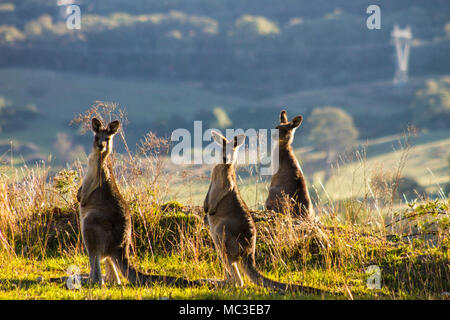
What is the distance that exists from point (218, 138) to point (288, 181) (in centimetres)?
370

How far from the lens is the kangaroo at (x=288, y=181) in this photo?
10953 mm

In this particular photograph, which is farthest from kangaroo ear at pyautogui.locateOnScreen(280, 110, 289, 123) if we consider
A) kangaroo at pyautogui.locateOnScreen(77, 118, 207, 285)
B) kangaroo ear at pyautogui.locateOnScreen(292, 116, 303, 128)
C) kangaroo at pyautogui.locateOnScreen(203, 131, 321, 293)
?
kangaroo at pyautogui.locateOnScreen(77, 118, 207, 285)

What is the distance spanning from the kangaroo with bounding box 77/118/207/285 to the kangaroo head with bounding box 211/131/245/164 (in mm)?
1463

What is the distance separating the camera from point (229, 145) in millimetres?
7840

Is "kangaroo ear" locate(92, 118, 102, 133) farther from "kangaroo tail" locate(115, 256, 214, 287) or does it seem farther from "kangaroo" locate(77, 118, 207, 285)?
"kangaroo tail" locate(115, 256, 214, 287)

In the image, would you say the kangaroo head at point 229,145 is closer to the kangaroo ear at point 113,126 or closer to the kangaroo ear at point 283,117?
the kangaroo ear at point 113,126

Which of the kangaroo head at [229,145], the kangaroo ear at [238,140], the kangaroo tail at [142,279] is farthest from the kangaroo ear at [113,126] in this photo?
the kangaroo tail at [142,279]

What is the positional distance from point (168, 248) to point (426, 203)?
5.05 meters

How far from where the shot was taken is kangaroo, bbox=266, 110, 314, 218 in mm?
10953

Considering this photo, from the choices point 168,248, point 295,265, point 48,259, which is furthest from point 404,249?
point 48,259

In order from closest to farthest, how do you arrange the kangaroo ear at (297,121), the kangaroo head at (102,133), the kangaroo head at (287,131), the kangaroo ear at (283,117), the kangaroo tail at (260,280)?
the kangaroo tail at (260,280) < the kangaroo head at (102,133) < the kangaroo ear at (297,121) < the kangaroo head at (287,131) < the kangaroo ear at (283,117)

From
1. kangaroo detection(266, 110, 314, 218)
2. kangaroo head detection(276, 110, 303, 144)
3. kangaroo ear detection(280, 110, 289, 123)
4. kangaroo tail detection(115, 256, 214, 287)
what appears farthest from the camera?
kangaroo ear detection(280, 110, 289, 123)

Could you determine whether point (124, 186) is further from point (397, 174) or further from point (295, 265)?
point (397, 174)
